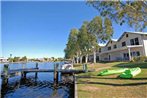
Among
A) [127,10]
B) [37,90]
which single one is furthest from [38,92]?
[127,10]

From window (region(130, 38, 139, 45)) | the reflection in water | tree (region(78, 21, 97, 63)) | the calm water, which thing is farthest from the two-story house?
the reflection in water

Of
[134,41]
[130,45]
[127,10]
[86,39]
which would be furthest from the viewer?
[86,39]

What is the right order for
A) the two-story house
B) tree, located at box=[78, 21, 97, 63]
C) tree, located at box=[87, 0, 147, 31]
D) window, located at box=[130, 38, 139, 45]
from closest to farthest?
1. tree, located at box=[87, 0, 147, 31]
2. the two-story house
3. window, located at box=[130, 38, 139, 45]
4. tree, located at box=[78, 21, 97, 63]

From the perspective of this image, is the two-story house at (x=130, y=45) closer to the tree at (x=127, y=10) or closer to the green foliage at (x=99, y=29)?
the green foliage at (x=99, y=29)

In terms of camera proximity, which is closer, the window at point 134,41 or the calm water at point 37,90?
the calm water at point 37,90

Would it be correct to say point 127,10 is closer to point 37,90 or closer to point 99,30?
point 37,90

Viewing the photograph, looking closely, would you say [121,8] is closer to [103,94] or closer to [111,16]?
[111,16]

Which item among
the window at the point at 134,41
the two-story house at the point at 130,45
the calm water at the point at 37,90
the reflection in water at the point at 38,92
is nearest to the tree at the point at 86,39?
the two-story house at the point at 130,45

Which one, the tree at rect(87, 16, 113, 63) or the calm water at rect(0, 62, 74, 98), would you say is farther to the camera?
the tree at rect(87, 16, 113, 63)

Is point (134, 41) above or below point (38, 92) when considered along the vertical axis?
above

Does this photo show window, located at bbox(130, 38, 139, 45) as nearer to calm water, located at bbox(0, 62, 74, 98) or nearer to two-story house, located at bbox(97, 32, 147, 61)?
two-story house, located at bbox(97, 32, 147, 61)

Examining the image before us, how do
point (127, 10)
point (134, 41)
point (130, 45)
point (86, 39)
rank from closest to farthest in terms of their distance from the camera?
point (127, 10) → point (134, 41) → point (130, 45) → point (86, 39)

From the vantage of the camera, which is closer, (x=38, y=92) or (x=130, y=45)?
(x=38, y=92)

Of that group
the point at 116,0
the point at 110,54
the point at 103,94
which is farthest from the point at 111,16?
the point at 110,54
